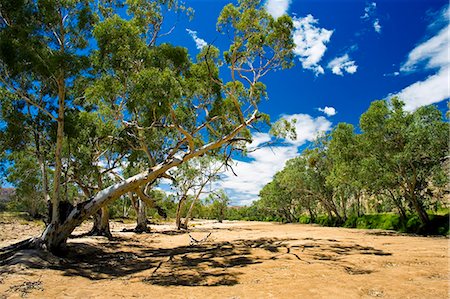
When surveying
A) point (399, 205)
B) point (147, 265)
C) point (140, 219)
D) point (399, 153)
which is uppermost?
point (399, 153)

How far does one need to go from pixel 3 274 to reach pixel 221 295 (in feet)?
20.8

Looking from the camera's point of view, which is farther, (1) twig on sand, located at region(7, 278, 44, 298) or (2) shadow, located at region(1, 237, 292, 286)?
(2) shadow, located at region(1, 237, 292, 286)

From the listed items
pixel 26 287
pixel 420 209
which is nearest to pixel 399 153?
pixel 420 209

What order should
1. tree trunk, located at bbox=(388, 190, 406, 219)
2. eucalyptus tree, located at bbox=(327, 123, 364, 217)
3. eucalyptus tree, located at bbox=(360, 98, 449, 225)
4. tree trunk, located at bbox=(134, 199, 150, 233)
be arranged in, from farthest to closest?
tree trunk, located at bbox=(134, 199, 150, 233)
tree trunk, located at bbox=(388, 190, 406, 219)
eucalyptus tree, located at bbox=(327, 123, 364, 217)
eucalyptus tree, located at bbox=(360, 98, 449, 225)

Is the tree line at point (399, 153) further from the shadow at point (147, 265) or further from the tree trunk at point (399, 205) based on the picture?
the shadow at point (147, 265)

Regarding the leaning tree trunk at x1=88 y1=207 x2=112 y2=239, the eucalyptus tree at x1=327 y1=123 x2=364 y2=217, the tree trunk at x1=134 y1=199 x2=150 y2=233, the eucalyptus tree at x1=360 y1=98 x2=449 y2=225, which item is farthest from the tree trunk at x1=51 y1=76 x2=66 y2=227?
the eucalyptus tree at x1=327 y1=123 x2=364 y2=217

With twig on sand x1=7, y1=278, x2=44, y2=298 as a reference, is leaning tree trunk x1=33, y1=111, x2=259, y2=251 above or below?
above

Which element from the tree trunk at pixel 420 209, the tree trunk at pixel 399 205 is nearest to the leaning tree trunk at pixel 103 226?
the tree trunk at pixel 420 209

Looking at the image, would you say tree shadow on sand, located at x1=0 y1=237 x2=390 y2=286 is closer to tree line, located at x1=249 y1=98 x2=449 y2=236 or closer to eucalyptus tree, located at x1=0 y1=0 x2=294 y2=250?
eucalyptus tree, located at x1=0 y1=0 x2=294 y2=250

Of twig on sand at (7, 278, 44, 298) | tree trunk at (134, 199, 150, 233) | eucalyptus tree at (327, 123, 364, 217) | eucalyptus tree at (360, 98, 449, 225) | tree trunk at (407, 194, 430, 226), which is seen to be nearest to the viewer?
twig on sand at (7, 278, 44, 298)

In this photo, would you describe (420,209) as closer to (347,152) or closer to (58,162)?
(347,152)

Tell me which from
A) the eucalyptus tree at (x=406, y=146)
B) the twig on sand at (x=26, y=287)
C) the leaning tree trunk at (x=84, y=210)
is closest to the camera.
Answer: the twig on sand at (x=26, y=287)

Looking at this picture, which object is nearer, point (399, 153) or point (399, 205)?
point (399, 153)

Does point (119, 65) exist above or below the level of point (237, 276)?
above
